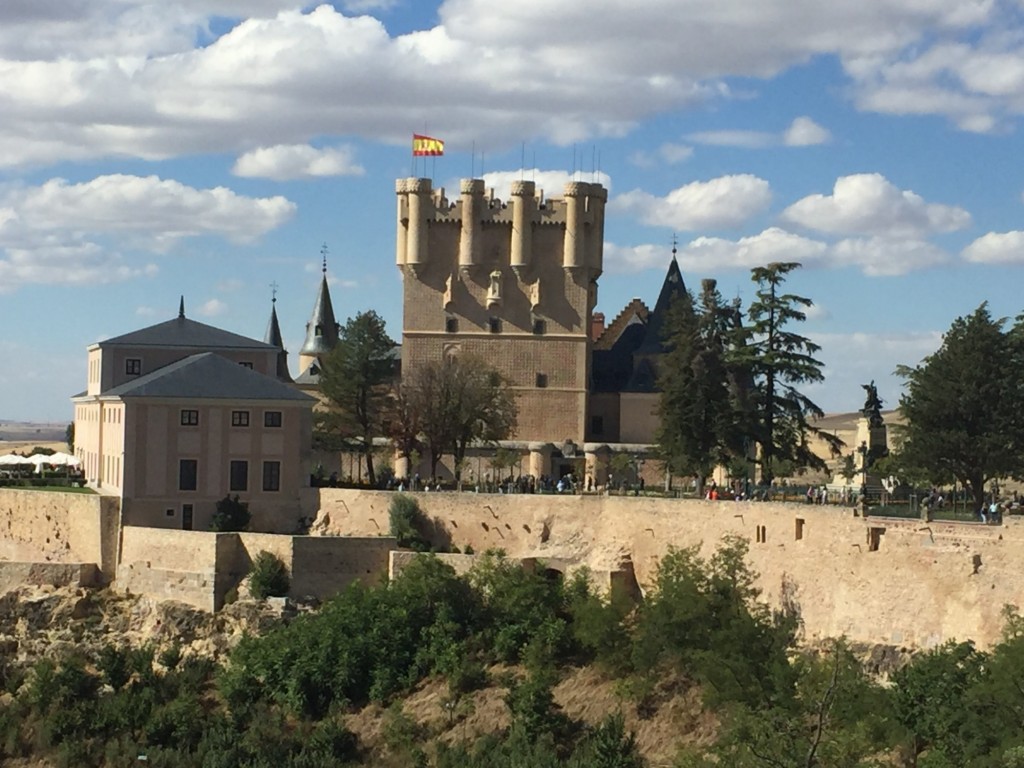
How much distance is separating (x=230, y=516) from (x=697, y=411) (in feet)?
41.4

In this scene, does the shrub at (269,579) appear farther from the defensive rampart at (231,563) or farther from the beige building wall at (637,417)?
the beige building wall at (637,417)

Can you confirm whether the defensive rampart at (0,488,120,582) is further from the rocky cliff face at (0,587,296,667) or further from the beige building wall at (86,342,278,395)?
the beige building wall at (86,342,278,395)

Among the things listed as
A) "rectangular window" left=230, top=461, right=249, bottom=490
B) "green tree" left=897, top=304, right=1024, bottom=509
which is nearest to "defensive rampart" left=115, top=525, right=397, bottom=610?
"rectangular window" left=230, top=461, right=249, bottom=490

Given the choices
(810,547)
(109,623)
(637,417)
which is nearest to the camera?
(810,547)

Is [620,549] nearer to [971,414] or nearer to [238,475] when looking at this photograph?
[971,414]

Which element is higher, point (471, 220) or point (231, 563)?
point (471, 220)

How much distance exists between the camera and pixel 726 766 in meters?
30.9

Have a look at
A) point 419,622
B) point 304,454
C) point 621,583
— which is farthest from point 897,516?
point 304,454

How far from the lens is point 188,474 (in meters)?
49.8

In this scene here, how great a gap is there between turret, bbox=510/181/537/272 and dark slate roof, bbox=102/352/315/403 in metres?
13.2

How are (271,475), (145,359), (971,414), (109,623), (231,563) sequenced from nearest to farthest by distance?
(971,414) < (231,563) < (109,623) < (271,475) < (145,359)

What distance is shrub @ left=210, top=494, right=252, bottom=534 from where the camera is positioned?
4938 cm

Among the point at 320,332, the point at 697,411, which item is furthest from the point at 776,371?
the point at 320,332

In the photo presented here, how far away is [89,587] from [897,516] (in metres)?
21.7
